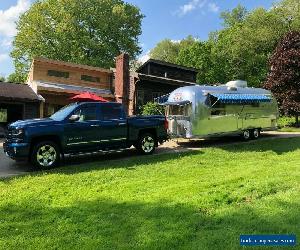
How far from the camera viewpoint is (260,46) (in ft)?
165

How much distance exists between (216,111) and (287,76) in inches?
491

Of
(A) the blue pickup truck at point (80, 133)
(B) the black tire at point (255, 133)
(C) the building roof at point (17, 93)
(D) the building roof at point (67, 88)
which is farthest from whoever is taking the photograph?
(D) the building roof at point (67, 88)

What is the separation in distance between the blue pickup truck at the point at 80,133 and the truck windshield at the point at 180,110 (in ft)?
6.56

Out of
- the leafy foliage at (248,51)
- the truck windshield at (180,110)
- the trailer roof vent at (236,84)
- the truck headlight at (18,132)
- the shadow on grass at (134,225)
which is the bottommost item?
the shadow on grass at (134,225)

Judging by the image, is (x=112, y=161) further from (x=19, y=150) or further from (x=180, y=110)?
(x=180, y=110)

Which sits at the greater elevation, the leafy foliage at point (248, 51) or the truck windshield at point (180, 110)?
the leafy foliage at point (248, 51)

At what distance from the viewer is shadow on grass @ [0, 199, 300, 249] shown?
6289mm

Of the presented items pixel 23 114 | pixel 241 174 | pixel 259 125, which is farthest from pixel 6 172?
pixel 23 114

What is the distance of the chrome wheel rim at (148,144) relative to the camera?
1523 centimetres

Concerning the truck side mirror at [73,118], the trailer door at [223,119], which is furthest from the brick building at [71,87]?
the truck side mirror at [73,118]

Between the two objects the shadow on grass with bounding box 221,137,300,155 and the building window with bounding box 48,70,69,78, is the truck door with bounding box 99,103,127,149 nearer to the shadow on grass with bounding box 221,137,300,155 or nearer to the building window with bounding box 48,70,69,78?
the shadow on grass with bounding box 221,137,300,155

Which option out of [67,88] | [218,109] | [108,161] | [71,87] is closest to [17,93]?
[67,88]

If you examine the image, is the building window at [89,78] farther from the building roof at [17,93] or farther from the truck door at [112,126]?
the truck door at [112,126]

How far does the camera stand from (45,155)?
1254 cm
